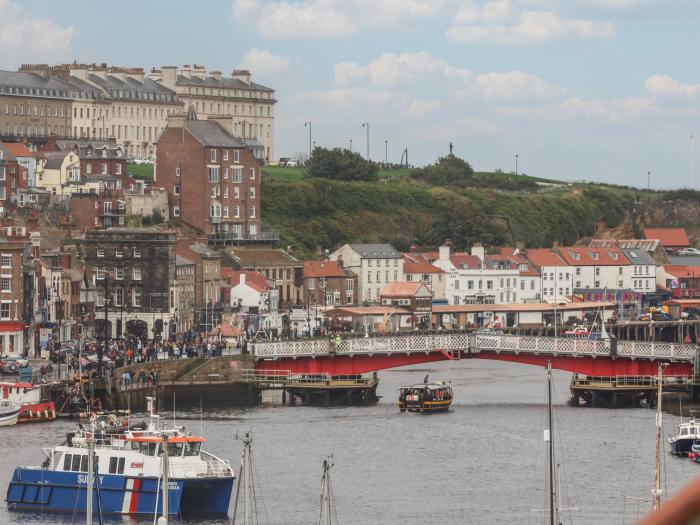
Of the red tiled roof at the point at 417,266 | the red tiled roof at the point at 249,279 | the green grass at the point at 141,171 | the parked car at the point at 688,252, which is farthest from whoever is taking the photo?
the parked car at the point at 688,252

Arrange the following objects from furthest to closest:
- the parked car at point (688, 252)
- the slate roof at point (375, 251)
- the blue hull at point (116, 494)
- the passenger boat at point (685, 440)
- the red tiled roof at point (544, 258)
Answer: the parked car at point (688, 252)
the red tiled roof at point (544, 258)
the slate roof at point (375, 251)
the passenger boat at point (685, 440)
the blue hull at point (116, 494)

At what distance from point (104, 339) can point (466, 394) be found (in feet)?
79.2

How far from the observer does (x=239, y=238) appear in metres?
138

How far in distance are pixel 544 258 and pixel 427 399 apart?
75.8 metres

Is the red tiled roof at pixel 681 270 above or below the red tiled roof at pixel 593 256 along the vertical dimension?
below

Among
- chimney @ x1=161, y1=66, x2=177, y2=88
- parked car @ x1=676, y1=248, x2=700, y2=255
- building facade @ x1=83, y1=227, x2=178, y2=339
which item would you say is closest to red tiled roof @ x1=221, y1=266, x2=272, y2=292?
building facade @ x1=83, y1=227, x2=178, y2=339

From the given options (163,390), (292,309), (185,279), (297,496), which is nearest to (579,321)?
(292,309)

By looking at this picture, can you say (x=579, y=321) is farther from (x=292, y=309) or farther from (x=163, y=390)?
(x=163, y=390)

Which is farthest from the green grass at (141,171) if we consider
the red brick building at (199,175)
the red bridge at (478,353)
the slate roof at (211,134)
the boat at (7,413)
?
the boat at (7,413)

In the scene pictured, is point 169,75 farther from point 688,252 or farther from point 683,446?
point 683,446

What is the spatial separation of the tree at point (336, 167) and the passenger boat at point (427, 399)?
103 m

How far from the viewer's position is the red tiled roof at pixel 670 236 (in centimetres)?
17488

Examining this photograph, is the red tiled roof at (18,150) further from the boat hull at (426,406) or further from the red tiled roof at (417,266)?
the boat hull at (426,406)

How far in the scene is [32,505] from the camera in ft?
151
